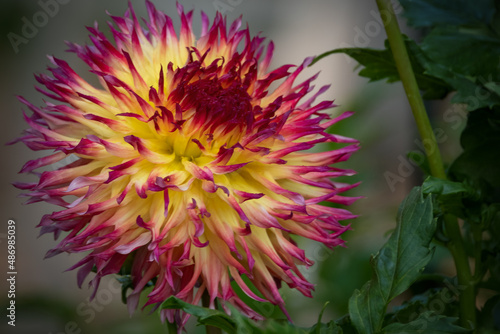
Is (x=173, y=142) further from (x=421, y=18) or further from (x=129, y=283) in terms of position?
(x=421, y=18)

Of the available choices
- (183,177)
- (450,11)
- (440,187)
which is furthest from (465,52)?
(183,177)

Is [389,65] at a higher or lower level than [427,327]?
higher

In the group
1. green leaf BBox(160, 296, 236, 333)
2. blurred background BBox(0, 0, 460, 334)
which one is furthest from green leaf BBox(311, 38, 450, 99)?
green leaf BBox(160, 296, 236, 333)

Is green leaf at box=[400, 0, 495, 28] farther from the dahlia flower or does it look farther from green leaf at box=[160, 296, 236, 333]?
green leaf at box=[160, 296, 236, 333]

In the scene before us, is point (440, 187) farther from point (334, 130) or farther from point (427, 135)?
point (334, 130)

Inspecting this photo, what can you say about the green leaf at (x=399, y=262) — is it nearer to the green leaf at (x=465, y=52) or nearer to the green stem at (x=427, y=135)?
the green stem at (x=427, y=135)
